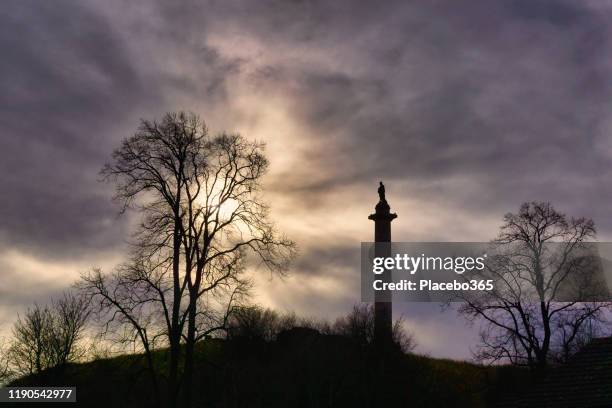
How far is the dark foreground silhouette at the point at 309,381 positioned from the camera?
34.1m

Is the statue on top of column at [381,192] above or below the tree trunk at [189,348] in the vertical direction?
above

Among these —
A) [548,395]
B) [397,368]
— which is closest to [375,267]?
[397,368]

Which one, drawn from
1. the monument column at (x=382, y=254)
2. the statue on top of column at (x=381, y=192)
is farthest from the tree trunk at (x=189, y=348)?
the statue on top of column at (x=381, y=192)

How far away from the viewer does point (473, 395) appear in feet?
137

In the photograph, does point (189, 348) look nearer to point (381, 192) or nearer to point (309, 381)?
point (309, 381)

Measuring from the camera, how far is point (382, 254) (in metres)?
42.8

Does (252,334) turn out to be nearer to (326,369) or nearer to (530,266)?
(326,369)

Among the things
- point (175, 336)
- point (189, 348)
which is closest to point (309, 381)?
point (189, 348)

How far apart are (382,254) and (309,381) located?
435 inches

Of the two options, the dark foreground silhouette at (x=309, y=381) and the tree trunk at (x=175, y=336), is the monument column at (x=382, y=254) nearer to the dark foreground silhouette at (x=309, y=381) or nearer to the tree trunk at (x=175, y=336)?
the dark foreground silhouette at (x=309, y=381)

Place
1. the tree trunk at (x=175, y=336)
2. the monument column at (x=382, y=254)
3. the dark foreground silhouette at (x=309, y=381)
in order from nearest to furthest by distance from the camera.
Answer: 1. the tree trunk at (x=175, y=336)
2. the dark foreground silhouette at (x=309, y=381)
3. the monument column at (x=382, y=254)

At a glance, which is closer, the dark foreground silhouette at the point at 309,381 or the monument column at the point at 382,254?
the dark foreground silhouette at the point at 309,381

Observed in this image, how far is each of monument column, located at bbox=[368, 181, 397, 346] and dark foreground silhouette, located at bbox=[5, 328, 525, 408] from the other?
6.63 feet

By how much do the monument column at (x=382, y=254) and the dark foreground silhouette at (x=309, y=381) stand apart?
6.63ft
